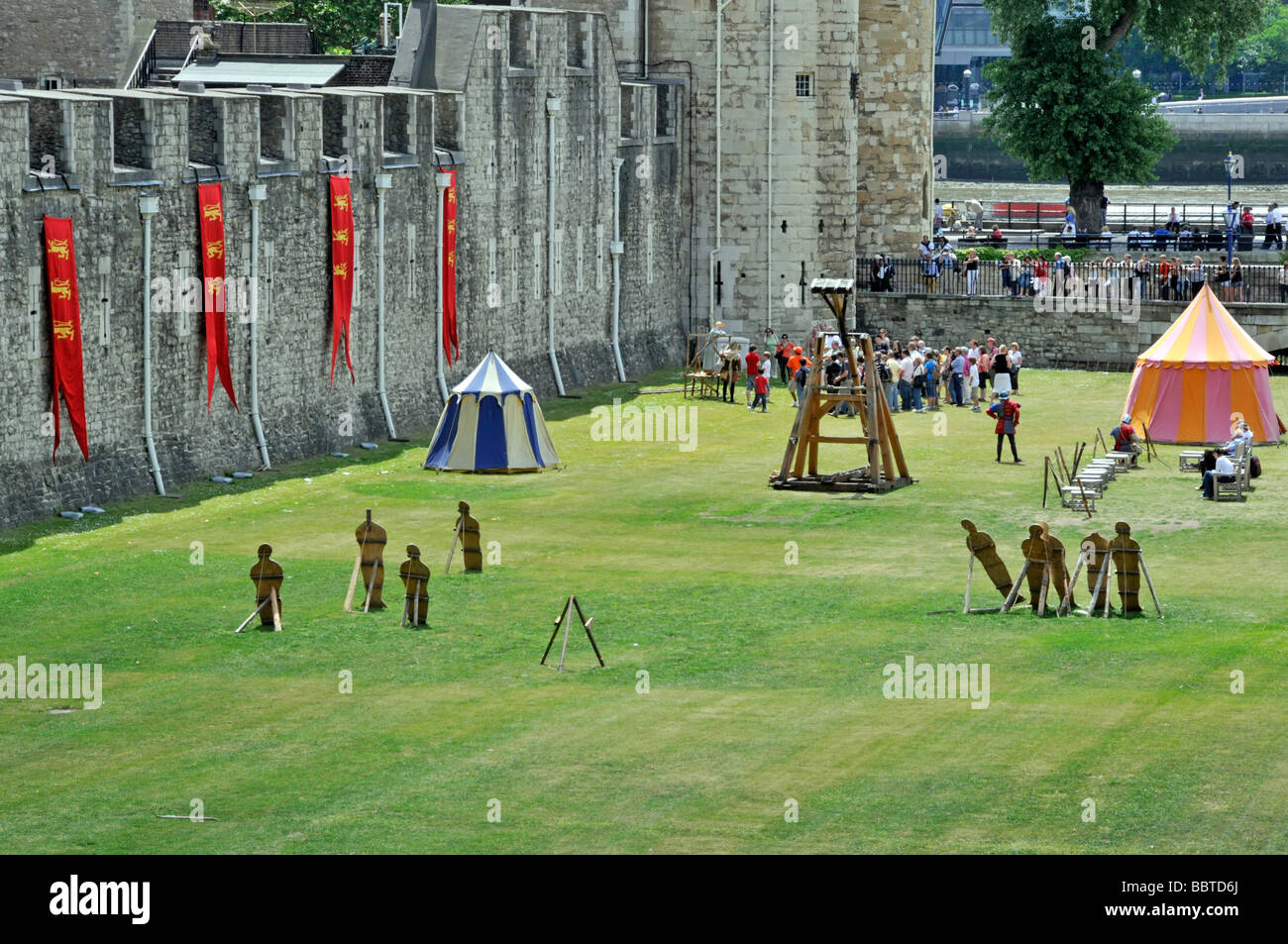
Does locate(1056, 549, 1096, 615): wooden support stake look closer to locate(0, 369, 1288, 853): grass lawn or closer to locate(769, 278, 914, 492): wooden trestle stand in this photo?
locate(0, 369, 1288, 853): grass lawn

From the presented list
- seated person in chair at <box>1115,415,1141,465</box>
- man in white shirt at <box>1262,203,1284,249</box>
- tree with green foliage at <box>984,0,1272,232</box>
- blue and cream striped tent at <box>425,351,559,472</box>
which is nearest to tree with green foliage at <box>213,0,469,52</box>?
tree with green foliage at <box>984,0,1272,232</box>

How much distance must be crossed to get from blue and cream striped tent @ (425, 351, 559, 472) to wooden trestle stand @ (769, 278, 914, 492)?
4.53 m

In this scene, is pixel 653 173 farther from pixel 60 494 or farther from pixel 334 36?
pixel 334 36

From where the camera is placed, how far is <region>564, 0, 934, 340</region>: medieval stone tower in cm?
5991

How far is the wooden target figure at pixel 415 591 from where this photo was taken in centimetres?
2983

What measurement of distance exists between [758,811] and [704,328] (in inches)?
1585

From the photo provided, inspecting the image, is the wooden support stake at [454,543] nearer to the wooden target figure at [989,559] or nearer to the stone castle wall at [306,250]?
the wooden target figure at [989,559]

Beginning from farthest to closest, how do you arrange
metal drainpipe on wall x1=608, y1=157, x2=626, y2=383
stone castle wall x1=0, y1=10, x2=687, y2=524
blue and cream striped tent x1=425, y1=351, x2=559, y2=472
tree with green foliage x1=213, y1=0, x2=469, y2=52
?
tree with green foliage x1=213, y1=0, x2=469, y2=52 < metal drainpipe on wall x1=608, y1=157, x2=626, y2=383 < blue and cream striped tent x1=425, y1=351, x2=559, y2=472 < stone castle wall x1=0, y1=10, x2=687, y2=524

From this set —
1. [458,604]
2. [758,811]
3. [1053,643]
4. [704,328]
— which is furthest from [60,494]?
[704,328]

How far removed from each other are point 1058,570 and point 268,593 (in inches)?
383

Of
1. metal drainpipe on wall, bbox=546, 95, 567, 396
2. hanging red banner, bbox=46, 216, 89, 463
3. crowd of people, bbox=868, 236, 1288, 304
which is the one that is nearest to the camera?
hanging red banner, bbox=46, 216, 89, 463

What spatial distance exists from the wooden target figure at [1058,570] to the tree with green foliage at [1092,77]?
43.4 meters

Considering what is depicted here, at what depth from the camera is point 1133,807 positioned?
21859 mm

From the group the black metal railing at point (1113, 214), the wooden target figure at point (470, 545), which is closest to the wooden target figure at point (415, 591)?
the wooden target figure at point (470, 545)
